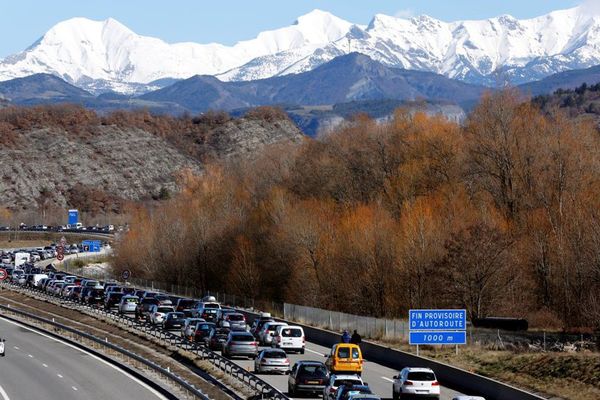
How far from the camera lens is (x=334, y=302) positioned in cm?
8700

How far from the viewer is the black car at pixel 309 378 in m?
40.7

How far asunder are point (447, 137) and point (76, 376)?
5433 centimetres

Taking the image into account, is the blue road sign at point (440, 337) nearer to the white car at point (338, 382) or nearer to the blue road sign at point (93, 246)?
the white car at point (338, 382)

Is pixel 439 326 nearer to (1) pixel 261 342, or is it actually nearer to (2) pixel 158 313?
(1) pixel 261 342

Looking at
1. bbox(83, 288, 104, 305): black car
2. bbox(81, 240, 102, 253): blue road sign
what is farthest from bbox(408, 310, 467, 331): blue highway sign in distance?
bbox(81, 240, 102, 253): blue road sign

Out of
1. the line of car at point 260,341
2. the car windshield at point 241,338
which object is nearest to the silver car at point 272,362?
the line of car at point 260,341

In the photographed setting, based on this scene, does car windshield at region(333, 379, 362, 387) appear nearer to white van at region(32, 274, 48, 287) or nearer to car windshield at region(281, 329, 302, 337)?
car windshield at region(281, 329, 302, 337)

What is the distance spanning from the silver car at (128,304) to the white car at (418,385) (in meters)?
39.1

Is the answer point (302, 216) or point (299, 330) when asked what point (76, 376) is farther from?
point (302, 216)

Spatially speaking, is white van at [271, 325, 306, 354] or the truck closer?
white van at [271, 325, 306, 354]

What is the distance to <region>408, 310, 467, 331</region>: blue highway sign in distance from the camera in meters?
50.5

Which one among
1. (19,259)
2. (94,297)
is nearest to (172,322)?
(94,297)

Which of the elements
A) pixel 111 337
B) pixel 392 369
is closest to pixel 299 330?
pixel 392 369

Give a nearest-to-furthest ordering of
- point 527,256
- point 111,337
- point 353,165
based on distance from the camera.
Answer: point 111,337
point 527,256
point 353,165
